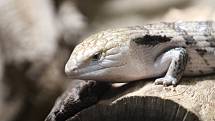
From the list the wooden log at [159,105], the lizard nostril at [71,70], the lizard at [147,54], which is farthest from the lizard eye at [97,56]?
the wooden log at [159,105]

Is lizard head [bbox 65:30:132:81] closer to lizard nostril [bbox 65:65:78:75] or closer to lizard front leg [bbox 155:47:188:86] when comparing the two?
lizard nostril [bbox 65:65:78:75]

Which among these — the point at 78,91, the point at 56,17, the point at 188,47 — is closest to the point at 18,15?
the point at 56,17

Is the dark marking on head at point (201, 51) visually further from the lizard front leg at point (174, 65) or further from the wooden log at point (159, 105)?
the wooden log at point (159, 105)

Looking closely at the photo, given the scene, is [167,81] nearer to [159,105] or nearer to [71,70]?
[159,105]

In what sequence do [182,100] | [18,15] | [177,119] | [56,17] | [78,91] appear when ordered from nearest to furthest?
[177,119]
[182,100]
[78,91]
[18,15]
[56,17]

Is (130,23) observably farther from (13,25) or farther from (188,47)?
(188,47)

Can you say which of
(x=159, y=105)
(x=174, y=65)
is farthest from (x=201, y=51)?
(x=159, y=105)

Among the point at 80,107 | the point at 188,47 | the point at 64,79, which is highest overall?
the point at 188,47
